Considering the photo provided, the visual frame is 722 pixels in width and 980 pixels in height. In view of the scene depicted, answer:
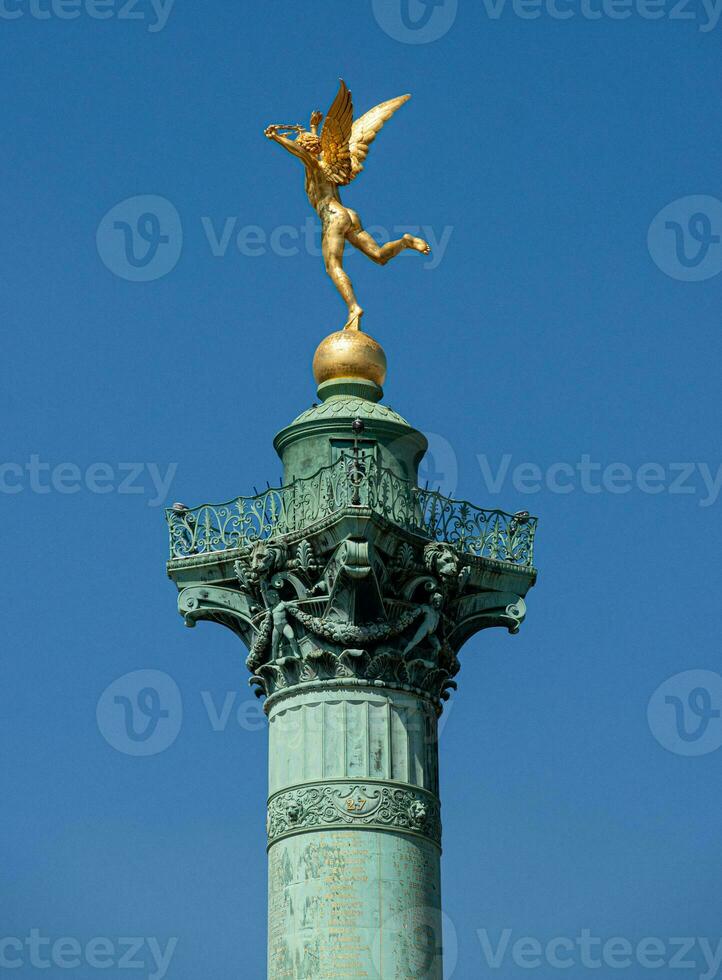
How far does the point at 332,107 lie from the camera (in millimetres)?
44312

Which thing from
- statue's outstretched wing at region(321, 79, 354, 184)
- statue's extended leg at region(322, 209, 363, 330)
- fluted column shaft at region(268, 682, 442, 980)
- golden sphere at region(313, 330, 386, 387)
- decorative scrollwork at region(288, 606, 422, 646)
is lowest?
fluted column shaft at region(268, 682, 442, 980)

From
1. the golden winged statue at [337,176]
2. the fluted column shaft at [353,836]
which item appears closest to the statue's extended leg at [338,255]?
the golden winged statue at [337,176]

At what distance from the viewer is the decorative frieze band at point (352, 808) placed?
38688mm

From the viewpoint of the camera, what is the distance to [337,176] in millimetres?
44688

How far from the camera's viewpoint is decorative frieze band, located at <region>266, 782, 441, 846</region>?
1523 inches

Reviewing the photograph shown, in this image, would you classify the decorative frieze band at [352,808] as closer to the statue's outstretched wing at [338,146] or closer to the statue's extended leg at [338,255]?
the statue's extended leg at [338,255]

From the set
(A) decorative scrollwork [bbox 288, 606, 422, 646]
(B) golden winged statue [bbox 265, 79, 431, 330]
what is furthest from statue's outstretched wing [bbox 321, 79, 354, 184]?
(A) decorative scrollwork [bbox 288, 606, 422, 646]

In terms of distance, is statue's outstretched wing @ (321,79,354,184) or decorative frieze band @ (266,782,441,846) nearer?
decorative frieze band @ (266,782,441,846)

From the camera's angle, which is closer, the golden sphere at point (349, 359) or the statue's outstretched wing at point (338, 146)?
the golden sphere at point (349, 359)

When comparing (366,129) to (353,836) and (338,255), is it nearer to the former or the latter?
(338,255)

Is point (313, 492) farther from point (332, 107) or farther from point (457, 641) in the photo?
point (332, 107)

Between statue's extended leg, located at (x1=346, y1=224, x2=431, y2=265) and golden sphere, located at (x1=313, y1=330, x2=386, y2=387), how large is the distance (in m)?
2.03

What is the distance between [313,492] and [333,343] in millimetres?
3781

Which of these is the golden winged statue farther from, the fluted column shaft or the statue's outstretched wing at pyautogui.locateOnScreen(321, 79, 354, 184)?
the fluted column shaft
